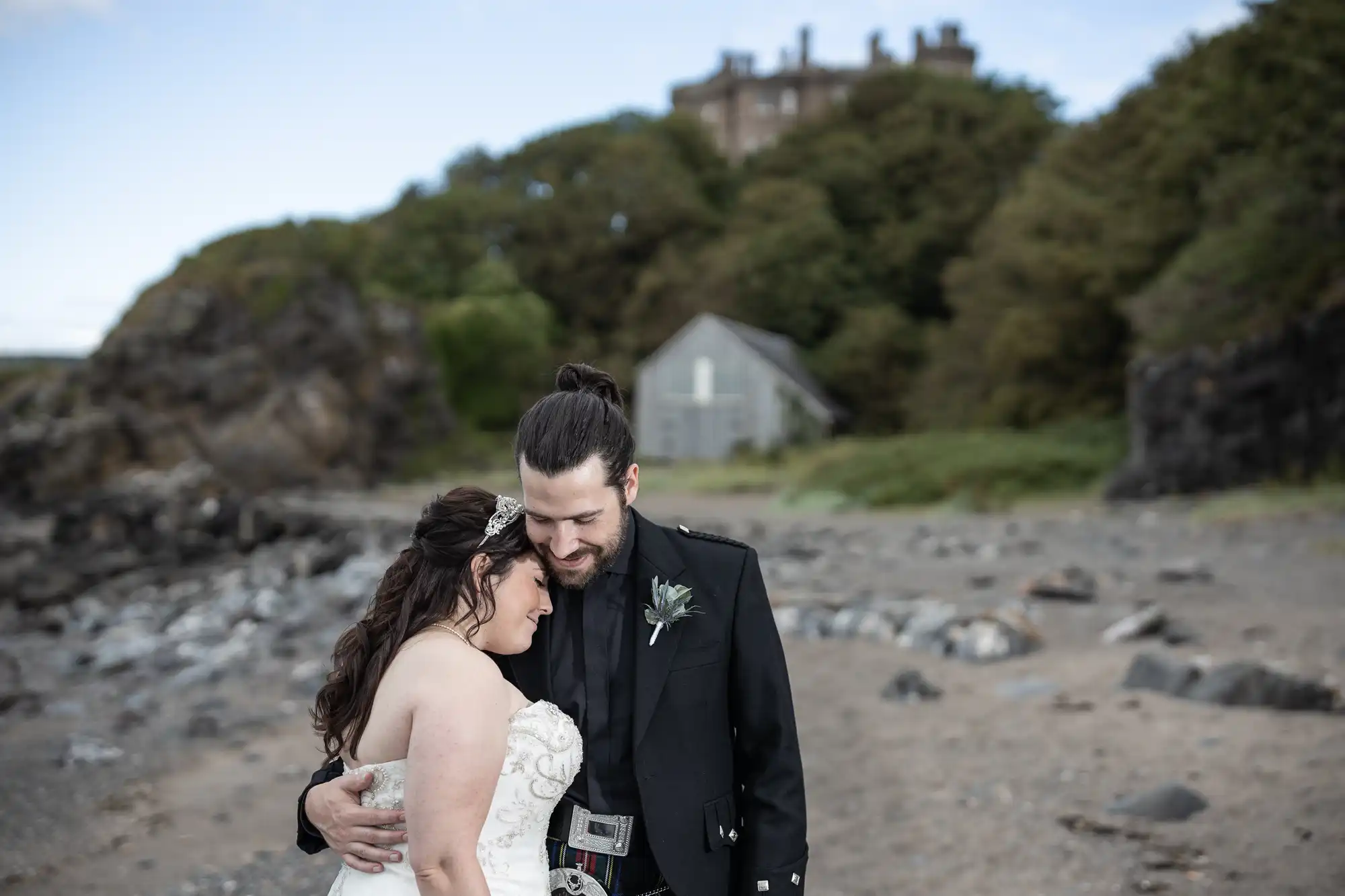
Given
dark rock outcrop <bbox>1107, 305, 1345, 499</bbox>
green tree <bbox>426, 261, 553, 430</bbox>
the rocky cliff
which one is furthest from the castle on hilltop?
dark rock outcrop <bbox>1107, 305, 1345, 499</bbox>

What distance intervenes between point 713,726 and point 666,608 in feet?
1.24

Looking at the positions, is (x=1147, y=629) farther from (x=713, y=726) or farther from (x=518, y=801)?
(x=518, y=801)

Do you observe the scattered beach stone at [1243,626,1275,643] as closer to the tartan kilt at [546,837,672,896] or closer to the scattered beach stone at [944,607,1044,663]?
the scattered beach stone at [944,607,1044,663]

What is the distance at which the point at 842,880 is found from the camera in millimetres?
6488

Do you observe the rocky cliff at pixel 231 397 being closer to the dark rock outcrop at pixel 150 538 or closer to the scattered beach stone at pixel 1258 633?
the dark rock outcrop at pixel 150 538

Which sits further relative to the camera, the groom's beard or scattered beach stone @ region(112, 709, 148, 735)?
scattered beach stone @ region(112, 709, 148, 735)

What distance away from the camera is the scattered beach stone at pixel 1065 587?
13.1 metres

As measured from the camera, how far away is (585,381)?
3.36 metres

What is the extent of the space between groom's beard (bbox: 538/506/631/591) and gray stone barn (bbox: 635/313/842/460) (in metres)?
43.5

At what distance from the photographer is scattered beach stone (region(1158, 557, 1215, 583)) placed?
45.8 ft

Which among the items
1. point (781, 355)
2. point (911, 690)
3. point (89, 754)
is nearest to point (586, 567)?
point (911, 690)

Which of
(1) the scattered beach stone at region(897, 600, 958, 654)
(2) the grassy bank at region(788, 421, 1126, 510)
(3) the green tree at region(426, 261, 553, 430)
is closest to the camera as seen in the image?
(1) the scattered beach stone at region(897, 600, 958, 654)

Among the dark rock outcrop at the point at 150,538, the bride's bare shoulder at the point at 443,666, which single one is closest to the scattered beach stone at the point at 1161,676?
the bride's bare shoulder at the point at 443,666

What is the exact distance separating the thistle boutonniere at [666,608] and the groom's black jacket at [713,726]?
26 millimetres
